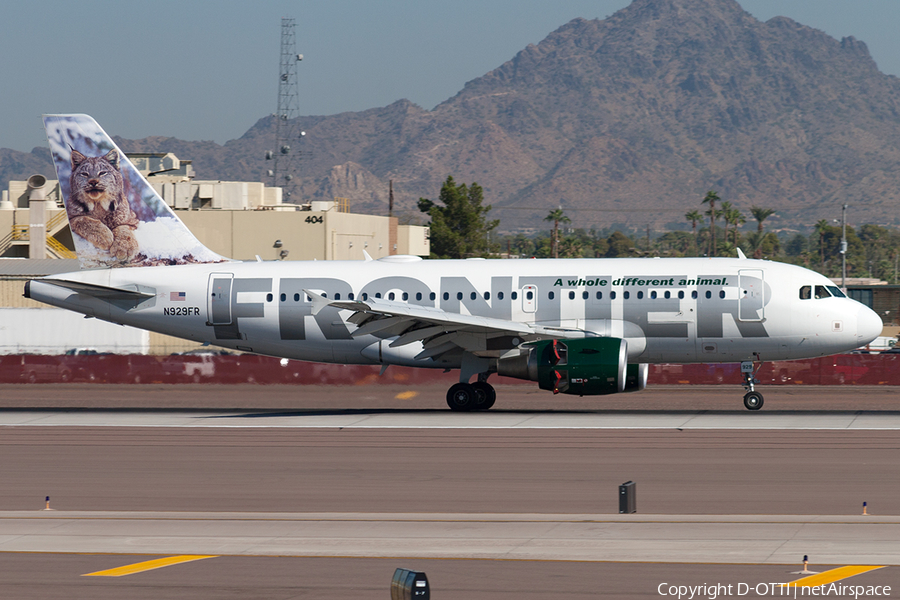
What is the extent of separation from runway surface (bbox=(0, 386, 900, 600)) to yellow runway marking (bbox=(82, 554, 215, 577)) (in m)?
0.20

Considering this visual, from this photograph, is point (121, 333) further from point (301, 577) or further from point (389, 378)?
point (301, 577)

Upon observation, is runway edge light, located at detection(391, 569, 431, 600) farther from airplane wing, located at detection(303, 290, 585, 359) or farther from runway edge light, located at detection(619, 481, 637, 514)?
airplane wing, located at detection(303, 290, 585, 359)

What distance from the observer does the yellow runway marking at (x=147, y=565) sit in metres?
13.3

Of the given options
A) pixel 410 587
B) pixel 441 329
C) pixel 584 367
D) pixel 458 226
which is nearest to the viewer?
→ pixel 410 587

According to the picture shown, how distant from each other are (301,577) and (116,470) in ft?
33.1

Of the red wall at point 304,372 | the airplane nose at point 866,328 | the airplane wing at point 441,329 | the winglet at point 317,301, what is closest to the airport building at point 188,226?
the red wall at point 304,372

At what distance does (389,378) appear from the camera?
41.3m

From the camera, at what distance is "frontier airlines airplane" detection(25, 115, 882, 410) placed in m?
31.4

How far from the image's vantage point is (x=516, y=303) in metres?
32.6

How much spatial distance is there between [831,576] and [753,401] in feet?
64.9

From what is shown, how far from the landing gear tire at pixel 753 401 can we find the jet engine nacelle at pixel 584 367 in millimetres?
3587

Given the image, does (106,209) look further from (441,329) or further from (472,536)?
(472,536)

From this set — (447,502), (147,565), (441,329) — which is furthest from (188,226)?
(147,565)

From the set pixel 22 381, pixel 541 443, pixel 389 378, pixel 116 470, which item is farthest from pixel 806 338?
pixel 22 381
